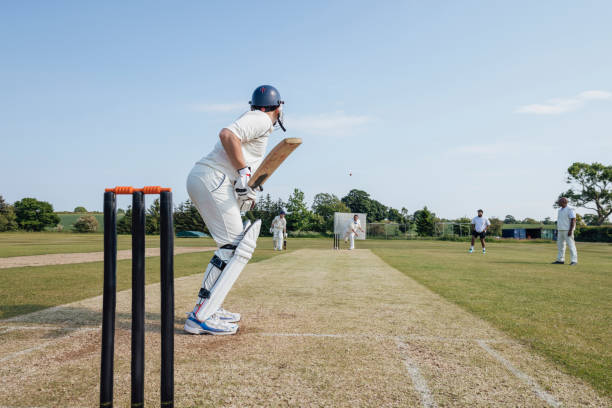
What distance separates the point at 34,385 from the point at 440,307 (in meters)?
4.27

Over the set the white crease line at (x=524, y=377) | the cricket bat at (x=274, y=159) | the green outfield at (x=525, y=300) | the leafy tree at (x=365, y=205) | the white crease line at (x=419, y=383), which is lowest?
the green outfield at (x=525, y=300)

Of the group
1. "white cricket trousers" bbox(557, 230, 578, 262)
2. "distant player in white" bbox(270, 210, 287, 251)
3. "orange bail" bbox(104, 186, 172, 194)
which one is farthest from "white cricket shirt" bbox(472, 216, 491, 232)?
"orange bail" bbox(104, 186, 172, 194)

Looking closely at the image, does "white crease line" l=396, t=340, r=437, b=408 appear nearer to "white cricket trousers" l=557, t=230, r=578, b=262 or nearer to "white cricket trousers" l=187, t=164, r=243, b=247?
"white cricket trousers" l=187, t=164, r=243, b=247

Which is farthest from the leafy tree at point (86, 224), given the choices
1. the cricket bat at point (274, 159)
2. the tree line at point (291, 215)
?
the cricket bat at point (274, 159)

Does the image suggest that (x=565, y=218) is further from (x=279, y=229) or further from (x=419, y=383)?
(x=419, y=383)

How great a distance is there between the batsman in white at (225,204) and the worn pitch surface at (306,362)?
0.27 metres

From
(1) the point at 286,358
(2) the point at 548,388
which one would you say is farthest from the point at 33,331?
(2) the point at 548,388

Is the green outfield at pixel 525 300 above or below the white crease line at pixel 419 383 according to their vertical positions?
below

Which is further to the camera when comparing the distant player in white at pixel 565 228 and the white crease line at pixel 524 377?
the distant player in white at pixel 565 228

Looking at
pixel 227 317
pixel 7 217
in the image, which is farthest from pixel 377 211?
pixel 227 317

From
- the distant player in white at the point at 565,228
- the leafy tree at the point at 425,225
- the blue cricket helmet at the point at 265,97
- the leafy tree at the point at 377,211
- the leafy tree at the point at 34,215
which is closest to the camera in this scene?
the blue cricket helmet at the point at 265,97

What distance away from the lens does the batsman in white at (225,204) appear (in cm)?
360

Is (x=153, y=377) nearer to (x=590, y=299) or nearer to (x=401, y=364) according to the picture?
(x=401, y=364)

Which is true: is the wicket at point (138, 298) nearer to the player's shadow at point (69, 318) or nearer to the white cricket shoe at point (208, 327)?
the white cricket shoe at point (208, 327)
